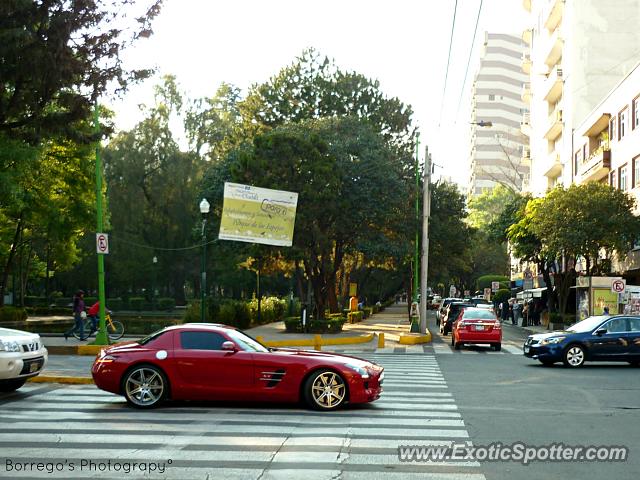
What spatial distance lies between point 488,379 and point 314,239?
2123cm

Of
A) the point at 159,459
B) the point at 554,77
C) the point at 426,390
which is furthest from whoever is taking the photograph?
the point at 554,77

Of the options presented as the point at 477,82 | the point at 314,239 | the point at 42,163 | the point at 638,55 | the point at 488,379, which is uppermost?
the point at 477,82

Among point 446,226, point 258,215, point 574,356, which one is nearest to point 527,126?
point 446,226

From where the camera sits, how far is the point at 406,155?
52.9 m

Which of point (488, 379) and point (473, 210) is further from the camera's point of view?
point (473, 210)

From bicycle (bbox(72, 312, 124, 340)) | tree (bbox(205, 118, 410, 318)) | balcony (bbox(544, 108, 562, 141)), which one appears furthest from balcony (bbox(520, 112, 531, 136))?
bicycle (bbox(72, 312, 124, 340))

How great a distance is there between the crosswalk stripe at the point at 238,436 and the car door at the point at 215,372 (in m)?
0.31

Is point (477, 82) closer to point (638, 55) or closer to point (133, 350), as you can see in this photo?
point (638, 55)

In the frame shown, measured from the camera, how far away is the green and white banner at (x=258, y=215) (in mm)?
35562

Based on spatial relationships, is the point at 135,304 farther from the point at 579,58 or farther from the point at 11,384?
the point at 11,384

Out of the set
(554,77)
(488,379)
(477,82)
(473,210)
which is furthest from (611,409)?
(477,82)

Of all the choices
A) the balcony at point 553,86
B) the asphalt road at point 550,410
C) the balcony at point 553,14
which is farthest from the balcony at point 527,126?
the asphalt road at point 550,410

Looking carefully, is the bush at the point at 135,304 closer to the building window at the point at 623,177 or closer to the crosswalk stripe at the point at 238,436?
the building window at the point at 623,177

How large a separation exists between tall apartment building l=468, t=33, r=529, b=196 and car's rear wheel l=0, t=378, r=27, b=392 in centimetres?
14284
